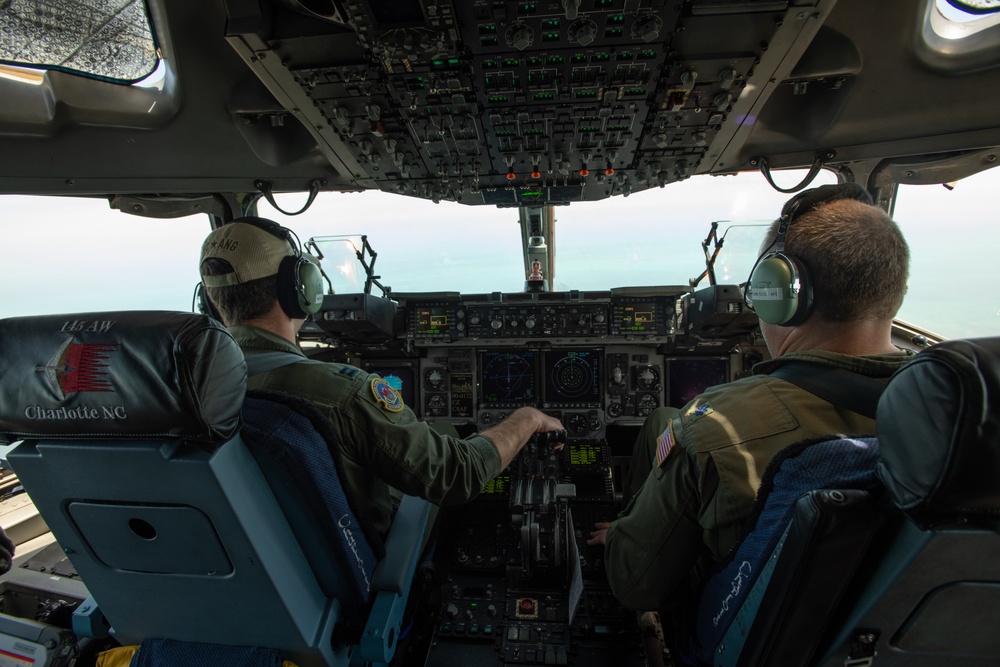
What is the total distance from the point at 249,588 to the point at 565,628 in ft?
4.00

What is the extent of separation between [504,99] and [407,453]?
130cm

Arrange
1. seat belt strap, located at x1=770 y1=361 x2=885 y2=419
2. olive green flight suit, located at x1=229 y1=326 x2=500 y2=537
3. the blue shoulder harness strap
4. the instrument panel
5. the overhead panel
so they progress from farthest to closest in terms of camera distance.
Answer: the instrument panel < the overhead panel < olive green flight suit, located at x1=229 y1=326 x2=500 y2=537 < seat belt strap, located at x1=770 y1=361 x2=885 y2=419 < the blue shoulder harness strap

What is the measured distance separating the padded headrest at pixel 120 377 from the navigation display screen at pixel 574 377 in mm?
2433

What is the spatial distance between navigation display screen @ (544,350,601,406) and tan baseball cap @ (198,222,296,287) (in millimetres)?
2028

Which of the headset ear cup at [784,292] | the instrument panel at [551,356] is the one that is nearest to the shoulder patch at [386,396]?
the headset ear cup at [784,292]

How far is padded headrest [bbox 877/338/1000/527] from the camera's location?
49 centimetres

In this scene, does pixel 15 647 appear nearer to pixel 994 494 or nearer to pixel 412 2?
pixel 412 2

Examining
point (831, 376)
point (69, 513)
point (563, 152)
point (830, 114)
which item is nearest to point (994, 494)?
point (831, 376)

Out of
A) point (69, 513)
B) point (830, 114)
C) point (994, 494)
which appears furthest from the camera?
point (830, 114)

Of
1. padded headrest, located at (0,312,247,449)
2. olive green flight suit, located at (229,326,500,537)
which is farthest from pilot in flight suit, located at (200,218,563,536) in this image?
padded headrest, located at (0,312,247,449)

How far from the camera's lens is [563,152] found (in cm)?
214

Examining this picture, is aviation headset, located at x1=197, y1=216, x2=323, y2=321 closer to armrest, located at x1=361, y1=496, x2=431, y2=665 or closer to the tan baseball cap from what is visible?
the tan baseball cap

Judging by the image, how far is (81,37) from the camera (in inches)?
78.0

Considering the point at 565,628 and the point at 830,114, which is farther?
the point at 830,114
